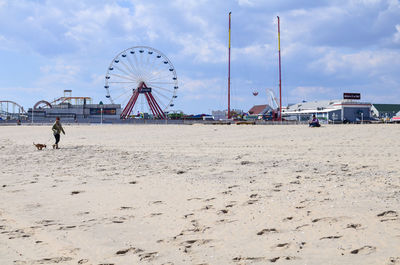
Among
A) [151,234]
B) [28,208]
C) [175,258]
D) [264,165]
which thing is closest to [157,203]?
[151,234]

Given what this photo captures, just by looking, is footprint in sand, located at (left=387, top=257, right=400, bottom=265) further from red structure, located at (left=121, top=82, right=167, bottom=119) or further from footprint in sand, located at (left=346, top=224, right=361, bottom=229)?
red structure, located at (left=121, top=82, right=167, bottom=119)

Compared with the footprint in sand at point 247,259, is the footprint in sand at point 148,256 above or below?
below

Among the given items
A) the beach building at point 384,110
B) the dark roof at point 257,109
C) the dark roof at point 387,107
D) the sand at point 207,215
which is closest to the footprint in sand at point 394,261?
the sand at point 207,215

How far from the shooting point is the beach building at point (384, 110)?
4891 inches

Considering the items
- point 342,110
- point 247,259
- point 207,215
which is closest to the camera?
point 247,259

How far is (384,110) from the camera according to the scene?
127m

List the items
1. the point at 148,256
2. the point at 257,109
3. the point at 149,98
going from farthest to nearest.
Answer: the point at 257,109 < the point at 149,98 < the point at 148,256

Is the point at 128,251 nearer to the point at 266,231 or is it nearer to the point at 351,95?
the point at 266,231

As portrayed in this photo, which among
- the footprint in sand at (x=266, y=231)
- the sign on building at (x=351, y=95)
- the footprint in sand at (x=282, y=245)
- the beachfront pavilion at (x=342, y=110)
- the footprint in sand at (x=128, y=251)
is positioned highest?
the sign on building at (x=351, y=95)

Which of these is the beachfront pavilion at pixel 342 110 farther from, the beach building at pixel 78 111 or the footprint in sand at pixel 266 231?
the footprint in sand at pixel 266 231

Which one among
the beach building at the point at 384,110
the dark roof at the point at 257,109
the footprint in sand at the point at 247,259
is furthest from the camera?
the dark roof at the point at 257,109

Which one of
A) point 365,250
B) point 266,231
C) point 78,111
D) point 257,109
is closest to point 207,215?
point 266,231

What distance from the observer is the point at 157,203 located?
5.93m

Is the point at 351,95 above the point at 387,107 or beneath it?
above
